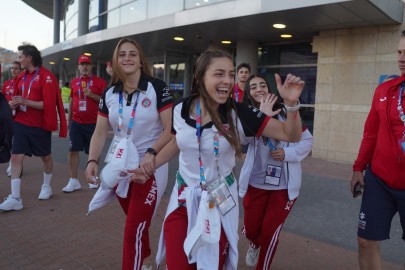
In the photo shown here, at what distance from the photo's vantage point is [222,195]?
2.39m

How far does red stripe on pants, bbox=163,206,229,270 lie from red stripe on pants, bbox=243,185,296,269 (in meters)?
0.97

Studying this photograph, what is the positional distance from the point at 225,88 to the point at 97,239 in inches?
108

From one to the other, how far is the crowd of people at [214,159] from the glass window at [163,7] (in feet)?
30.2

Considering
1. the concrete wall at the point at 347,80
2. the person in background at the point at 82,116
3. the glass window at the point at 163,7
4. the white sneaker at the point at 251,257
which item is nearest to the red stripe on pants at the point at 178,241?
the white sneaker at the point at 251,257

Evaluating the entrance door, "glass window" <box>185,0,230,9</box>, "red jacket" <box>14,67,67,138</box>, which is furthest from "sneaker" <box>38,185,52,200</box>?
the entrance door

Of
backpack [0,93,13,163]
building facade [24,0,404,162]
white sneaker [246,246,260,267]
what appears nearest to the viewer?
white sneaker [246,246,260,267]

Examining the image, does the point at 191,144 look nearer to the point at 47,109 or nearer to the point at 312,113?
the point at 47,109

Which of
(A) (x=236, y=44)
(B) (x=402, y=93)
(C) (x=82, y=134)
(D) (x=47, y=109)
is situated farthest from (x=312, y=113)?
(B) (x=402, y=93)

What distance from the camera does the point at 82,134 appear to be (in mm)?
6699

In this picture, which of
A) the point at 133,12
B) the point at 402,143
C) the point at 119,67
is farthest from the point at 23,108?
the point at 133,12

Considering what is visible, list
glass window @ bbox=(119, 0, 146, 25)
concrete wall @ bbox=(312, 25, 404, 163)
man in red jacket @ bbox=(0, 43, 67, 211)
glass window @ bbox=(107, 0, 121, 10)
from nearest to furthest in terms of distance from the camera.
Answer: man in red jacket @ bbox=(0, 43, 67, 211), concrete wall @ bbox=(312, 25, 404, 163), glass window @ bbox=(119, 0, 146, 25), glass window @ bbox=(107, 0, 121, 10)

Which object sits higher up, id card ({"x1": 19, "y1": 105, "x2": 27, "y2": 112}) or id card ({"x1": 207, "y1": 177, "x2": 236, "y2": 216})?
id card ({"x1": 19, "y1": 105, "x2": 27, "y2": 112})

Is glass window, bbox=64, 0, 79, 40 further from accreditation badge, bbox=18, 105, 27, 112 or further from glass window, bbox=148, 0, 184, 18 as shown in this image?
accreditation badge, bbox=18, 105, 27, 112

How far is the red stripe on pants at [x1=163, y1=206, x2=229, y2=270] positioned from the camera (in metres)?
2.35
